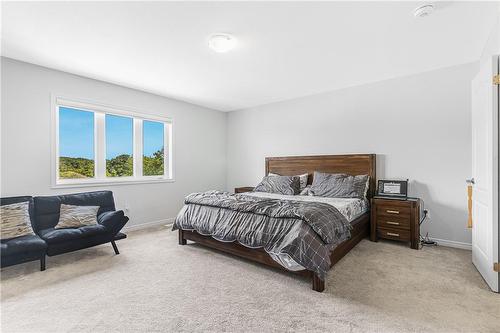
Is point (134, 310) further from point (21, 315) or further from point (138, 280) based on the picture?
point (21, 315)

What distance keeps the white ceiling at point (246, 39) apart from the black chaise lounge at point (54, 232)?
1802 mm

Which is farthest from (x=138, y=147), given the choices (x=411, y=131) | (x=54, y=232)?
(x=411, y=131)

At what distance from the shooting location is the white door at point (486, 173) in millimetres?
2148

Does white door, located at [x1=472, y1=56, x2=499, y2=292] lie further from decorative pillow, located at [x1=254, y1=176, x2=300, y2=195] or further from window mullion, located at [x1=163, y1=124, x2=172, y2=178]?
window mullion, located at [x1=163, y1=124, x2=172, y2=178]

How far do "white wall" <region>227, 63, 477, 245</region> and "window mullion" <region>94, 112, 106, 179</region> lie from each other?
131 inches

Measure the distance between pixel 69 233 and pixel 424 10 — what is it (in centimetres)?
416

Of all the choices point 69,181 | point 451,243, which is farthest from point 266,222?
point 69,181

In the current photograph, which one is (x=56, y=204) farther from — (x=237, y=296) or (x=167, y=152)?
(x=237, y=296)

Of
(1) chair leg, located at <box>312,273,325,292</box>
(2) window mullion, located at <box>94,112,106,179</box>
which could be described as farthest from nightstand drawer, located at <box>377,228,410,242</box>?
(2) window mullion, located at <box>94,112,106,179</box>

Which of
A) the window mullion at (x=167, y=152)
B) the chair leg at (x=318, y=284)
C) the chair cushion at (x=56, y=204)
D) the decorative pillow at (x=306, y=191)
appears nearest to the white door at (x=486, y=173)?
the chair leg at (x=318, y=284)

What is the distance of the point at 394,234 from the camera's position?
344 centimetres

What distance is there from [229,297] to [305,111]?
12.2 feet

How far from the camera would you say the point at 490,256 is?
86.6 inches

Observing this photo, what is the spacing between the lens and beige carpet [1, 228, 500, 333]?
176cm
